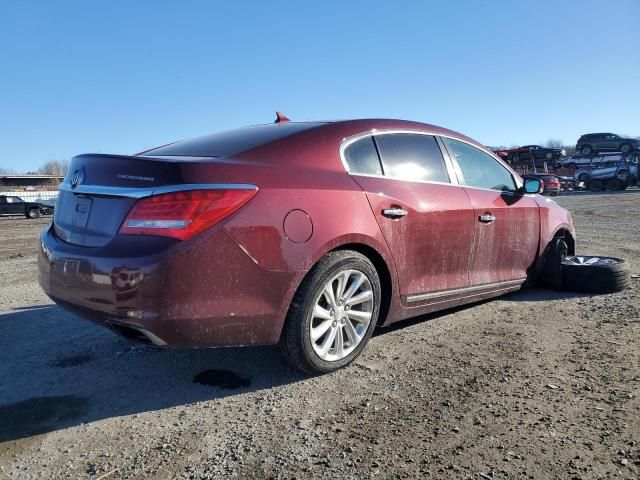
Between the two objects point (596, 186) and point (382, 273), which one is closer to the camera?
point (382, 273)

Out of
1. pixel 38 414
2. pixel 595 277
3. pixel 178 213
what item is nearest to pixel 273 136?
pixel 178 213

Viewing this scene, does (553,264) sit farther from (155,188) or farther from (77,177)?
(77,177)

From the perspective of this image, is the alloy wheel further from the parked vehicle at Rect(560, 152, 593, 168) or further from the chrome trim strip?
the parked vehicle at Rect(560, 152, 593, 168)

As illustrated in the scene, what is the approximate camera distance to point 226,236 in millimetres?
2664

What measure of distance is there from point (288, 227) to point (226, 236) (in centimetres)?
37

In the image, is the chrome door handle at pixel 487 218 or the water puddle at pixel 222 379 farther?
the chrome door handle at pixel 487 218

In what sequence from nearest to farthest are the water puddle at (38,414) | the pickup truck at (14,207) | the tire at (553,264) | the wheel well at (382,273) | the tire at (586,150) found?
the water puddle at (38,414) < the wheel well at (382,273) < the tire at (553,264) < the pickup truck at (14,207) < the tire at (586,150)

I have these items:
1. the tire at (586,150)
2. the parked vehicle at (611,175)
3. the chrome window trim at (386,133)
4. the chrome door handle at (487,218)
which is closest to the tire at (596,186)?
the parked vehicle at (611,175)

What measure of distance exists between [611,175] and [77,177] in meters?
34.6

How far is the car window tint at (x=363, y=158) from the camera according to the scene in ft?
11.2

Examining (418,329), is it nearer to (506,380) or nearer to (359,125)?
(506,380)

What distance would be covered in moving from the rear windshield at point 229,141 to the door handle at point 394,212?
2.50 feet

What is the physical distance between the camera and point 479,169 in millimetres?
4566

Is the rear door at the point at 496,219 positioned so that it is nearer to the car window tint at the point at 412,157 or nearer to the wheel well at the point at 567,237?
the car window tint at the point at 412,157
